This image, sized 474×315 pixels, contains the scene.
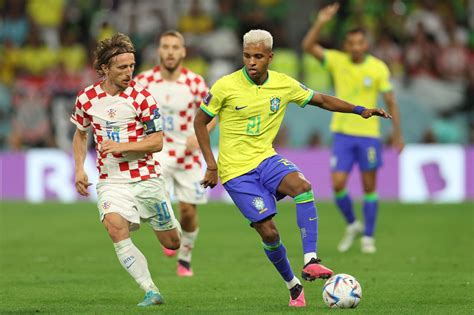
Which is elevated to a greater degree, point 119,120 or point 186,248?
point 119,120

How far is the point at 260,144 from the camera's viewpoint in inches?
367

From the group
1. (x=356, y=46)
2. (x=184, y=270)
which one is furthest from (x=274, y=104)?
(x=356, y=46)

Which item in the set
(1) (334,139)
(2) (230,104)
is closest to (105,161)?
(2) (230,104)

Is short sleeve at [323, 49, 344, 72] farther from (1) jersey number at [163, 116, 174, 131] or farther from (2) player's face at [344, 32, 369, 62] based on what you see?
(1) jersey number at [163, 116, 174, 131]

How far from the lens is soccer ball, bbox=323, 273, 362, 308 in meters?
8.70

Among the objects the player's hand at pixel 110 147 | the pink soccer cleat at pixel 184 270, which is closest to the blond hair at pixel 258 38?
the player's hand at pixel 110 147

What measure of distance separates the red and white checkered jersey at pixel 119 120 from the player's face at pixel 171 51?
2591 millimetres

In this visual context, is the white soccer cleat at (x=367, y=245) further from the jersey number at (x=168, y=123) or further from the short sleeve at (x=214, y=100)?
the short sleeve at (x=214, y=100)

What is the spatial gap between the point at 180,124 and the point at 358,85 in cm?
316

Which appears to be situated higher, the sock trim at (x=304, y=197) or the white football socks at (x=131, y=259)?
the sock trim at (x=304, y=197)

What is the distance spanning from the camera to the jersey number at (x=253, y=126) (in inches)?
365

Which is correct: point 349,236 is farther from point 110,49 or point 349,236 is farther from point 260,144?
point 110,49

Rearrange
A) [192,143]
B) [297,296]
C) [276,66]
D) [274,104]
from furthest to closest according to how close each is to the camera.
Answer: [276,66] < [192,143] < [274,104] < [297,296]

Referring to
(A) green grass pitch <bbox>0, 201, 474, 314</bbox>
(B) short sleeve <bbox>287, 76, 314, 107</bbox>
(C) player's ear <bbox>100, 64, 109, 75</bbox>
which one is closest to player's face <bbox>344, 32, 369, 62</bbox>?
(A) green grass pitch <bbox>0, 201, 474, 314</bbox>
